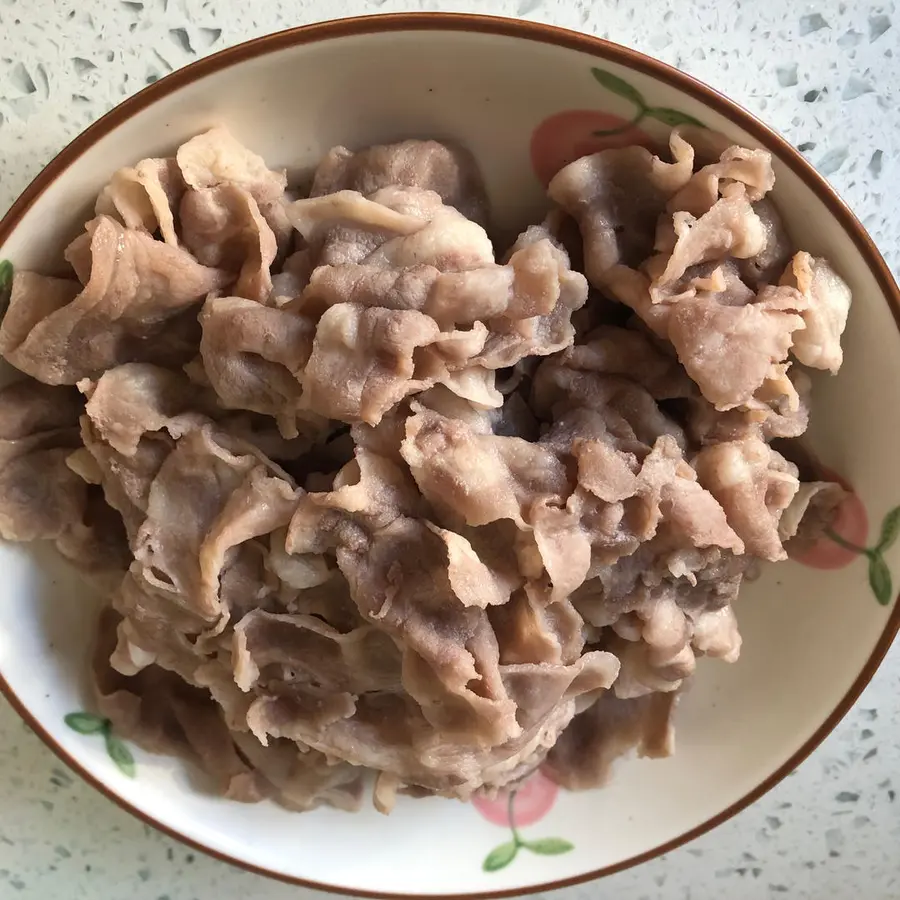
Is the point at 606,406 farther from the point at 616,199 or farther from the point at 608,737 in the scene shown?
the point at 608,737

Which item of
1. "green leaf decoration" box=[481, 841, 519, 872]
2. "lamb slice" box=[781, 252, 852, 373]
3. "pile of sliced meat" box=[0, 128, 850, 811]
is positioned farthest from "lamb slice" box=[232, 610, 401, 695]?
"lamb slice" box=[781, 252, 852, 373]

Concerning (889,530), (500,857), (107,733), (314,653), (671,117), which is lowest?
(500,857)

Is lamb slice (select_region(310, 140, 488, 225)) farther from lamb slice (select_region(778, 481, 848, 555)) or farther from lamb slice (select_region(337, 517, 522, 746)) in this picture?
lamb slice (select_region(778, 481, 848, 555))

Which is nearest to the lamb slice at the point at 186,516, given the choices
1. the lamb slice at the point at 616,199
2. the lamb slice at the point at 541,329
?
the lamb slice at the point at 541,329

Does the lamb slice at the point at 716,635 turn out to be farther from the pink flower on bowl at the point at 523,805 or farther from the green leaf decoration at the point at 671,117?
the green leaf decoration at the point at 671,117

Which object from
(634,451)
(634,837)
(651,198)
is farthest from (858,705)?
(651,198)

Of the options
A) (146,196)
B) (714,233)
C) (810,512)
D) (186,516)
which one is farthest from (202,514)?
(810,512)
